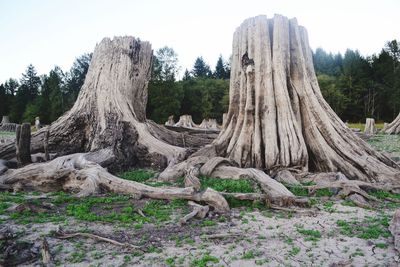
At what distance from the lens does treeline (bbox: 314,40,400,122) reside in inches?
2029

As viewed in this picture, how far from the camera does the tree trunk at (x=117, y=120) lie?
10.6 meters

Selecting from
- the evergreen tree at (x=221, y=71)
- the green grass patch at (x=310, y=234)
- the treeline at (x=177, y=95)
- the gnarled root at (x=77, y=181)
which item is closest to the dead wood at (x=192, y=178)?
the gnarled root at (x=77, y=181)

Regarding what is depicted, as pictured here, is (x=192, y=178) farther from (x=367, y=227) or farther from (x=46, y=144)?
(x=46, y=144)

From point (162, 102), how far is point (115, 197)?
4417cm

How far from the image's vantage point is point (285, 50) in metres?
9.84

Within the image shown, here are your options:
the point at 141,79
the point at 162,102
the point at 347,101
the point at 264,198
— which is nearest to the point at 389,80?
the point at 347,101

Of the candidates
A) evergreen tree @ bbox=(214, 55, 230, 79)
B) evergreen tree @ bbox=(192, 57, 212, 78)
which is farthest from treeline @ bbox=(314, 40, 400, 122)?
evergreen tree @ bbox=(192, 57, 212, 78)

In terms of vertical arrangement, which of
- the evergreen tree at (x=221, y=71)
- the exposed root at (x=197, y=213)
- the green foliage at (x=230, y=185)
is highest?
the evergreen tree at (x=221, y=71)

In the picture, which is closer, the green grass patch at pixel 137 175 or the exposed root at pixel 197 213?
the exposed root at pixel 197 213

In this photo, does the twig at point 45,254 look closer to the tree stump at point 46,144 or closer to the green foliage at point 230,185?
the green foliage at point 230,185

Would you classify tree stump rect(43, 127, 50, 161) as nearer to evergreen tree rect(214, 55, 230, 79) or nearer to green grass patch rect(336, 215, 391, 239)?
green grass patch rect(336, 215, 391, 239)

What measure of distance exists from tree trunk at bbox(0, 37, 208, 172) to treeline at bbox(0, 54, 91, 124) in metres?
43.0

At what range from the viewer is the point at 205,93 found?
192 feet

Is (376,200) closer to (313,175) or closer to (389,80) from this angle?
(313,175)
